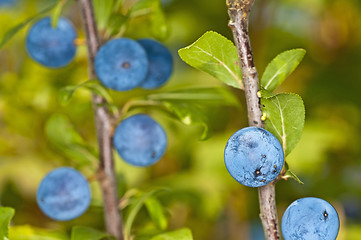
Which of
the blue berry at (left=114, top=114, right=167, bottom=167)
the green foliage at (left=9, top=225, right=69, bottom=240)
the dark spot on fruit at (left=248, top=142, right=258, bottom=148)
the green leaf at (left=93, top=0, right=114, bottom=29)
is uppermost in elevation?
the green leaf at (left=93, top=0, right=114, bottom=29)

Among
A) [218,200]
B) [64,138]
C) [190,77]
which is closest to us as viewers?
[64,138]

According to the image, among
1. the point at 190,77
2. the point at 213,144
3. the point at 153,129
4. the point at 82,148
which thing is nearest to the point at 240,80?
the point at 153,129

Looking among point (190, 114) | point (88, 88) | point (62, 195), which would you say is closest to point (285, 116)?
point (190, 114)

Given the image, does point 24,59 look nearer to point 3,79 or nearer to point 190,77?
point 3,79

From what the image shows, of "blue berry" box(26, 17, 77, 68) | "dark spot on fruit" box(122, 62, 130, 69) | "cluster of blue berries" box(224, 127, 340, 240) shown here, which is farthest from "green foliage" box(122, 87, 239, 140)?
"cluster of blue berries" box(224, 127, 340, 240)

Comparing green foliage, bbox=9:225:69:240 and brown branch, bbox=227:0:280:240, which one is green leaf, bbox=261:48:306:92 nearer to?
brown branch, bbox=227:0:280:240

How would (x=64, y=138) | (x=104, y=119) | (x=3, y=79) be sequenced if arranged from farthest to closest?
(x=3, y=79), (x=64, y=138), (x=104, y=119)

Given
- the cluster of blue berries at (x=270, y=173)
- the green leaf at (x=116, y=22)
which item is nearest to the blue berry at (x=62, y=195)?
the green leaf at (x=116, y=22)

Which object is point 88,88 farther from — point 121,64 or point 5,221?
point 5,221
